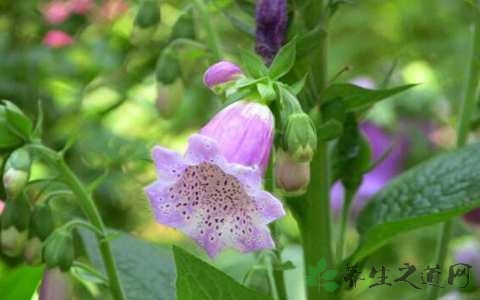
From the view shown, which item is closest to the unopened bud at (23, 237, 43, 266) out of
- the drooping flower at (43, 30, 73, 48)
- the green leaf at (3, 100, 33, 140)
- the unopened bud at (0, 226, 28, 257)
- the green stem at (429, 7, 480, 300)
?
the unopened bud at (0, 226, 28, 257)

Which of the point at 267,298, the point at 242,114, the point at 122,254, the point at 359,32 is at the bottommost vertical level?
the point at 359,32

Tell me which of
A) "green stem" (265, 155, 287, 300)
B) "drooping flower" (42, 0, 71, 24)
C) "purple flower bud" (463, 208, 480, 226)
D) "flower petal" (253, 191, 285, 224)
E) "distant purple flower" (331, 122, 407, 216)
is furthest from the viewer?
"drooping flower" (42, 0, 71, 24)

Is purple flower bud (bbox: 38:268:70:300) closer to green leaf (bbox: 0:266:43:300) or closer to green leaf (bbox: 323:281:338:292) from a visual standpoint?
green leaf (bbox: 0:266:43:300)

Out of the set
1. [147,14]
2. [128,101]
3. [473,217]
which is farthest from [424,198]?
[128,101]

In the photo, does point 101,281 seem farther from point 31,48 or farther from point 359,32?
point 359,32

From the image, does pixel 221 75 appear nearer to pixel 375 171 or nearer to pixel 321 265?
pixel 321 265

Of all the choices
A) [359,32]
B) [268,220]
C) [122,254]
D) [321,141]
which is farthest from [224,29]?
[268,220]

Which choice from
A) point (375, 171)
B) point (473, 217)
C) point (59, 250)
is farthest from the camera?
point (375, 171)
